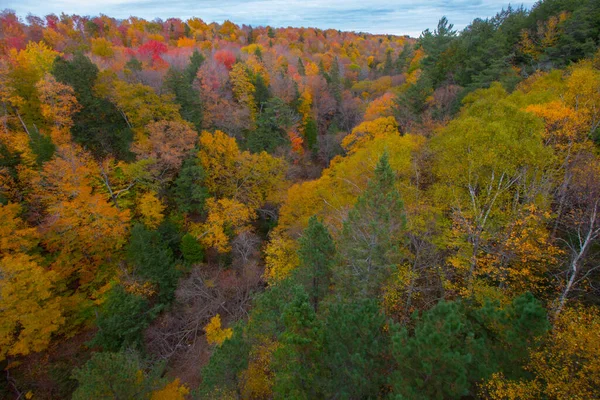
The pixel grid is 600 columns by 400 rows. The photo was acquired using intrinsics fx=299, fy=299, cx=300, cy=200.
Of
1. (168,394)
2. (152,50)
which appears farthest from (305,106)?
(168,394)

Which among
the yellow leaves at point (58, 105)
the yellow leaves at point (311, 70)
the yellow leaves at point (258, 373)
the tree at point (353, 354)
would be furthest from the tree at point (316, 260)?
the yellow leaves at point (311, 70)

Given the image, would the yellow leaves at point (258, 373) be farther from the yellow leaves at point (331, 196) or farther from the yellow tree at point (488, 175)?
the yellow tree at point (488, 175)

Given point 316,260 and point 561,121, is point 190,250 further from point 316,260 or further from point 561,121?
point 561,121

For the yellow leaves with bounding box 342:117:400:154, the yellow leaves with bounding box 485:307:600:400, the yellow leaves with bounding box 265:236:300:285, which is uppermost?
the yellow leaves with bounding box 342:117:400:154

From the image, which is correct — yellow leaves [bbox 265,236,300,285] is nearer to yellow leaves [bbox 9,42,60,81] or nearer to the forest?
the forest

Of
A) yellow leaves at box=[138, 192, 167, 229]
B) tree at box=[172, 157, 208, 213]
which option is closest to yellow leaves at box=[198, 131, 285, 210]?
tree at box=[172, 157, 208, 213]

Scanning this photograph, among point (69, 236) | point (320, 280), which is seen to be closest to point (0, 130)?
point (69, 236)
